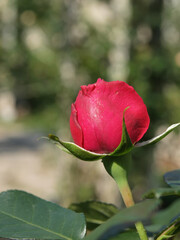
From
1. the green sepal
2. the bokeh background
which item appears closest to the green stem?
the green sepal

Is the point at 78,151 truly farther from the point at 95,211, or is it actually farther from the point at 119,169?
the point at 95,211

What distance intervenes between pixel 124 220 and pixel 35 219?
0.16 meters

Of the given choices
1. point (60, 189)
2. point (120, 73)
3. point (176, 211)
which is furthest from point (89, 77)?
point (176, 211)

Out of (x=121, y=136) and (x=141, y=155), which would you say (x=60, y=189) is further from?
(x=121, y=136)

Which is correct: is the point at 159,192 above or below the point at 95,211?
above

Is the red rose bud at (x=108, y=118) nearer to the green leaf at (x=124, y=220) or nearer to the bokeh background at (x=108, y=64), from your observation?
the green leaf at (x=124, y=220)

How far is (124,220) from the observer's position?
28 centimetres

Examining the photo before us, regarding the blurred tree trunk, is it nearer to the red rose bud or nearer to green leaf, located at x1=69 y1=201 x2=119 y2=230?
green leaf, located at x1=69 y1=201 x2=119 y2=230

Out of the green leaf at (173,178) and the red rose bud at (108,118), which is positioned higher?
the red rose bud at (108,118)

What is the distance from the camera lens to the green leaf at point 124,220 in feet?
0.90

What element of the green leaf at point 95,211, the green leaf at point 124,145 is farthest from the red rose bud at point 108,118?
the green leaf at point 95,211

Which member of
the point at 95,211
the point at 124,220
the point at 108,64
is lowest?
the point at 108,64

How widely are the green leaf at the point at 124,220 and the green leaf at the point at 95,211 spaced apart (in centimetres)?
21

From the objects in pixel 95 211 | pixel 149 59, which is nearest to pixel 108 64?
pixel 149 59
